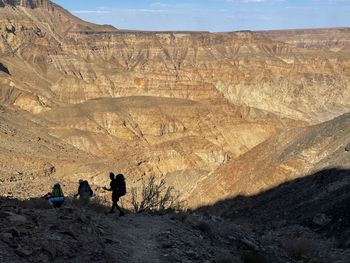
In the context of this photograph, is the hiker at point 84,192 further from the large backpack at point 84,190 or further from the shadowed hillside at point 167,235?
the shadowed hillside at point 167,235

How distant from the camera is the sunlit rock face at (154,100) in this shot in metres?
54.6

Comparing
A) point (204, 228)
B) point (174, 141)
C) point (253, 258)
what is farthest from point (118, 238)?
point (174, 141)

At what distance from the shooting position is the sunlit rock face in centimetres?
5456

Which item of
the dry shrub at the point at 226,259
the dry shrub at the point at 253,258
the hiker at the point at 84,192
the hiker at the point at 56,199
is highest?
the hiker at the point at 56,199

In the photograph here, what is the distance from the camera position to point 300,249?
1638cm

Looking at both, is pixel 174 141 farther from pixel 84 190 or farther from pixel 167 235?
pixel 167 235

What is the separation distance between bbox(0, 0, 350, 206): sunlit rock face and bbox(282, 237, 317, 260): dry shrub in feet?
44.4

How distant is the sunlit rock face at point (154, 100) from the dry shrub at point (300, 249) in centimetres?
1355

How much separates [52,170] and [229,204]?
2685cm

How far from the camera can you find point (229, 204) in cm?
3097

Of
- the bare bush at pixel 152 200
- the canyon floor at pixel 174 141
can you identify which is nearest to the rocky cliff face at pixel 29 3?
the canyon floor at pixel 174 141

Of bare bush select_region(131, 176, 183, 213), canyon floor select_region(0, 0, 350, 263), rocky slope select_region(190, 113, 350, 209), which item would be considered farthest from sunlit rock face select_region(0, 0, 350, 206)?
bare bush select_region(131, 176, 183, 213)

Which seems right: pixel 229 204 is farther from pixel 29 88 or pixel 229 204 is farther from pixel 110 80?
pixel 110 80

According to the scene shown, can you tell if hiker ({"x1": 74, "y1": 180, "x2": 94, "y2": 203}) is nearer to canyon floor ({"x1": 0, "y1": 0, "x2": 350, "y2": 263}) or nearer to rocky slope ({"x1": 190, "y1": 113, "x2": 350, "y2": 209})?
canyon floor ({"x1": 0, "y1": 0, "x2": 350, "y2": 263})
